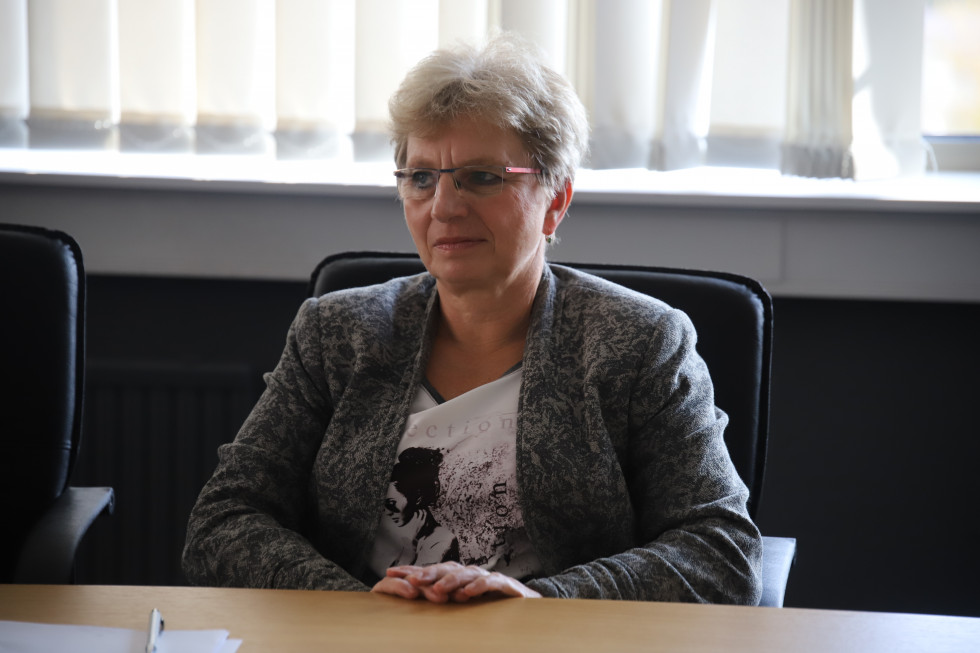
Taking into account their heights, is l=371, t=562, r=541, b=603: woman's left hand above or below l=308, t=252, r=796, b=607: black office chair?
below

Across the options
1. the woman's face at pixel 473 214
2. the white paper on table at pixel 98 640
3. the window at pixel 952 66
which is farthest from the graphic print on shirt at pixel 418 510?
the window at pixel 952 66

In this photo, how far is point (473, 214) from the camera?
1.42 meters

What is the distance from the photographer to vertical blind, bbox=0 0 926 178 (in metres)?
1.95

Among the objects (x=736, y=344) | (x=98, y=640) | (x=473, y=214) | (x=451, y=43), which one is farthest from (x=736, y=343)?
(x=98, y=640)

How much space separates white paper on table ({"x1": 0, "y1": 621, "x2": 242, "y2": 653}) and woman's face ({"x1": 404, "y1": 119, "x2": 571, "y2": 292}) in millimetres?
679

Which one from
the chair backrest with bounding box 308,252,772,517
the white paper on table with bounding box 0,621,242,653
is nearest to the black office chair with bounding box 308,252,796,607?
the chair backrest with bounding box 308,252,772,517

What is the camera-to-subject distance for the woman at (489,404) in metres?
1.31

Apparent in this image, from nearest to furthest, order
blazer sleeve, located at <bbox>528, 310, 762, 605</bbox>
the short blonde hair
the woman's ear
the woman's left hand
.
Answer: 1. the woman's left hand
2. blazer sleeve, located at <bbox>528, 310, 762, 605</bbox>
3. the short blonde hair
4. the woman's ear

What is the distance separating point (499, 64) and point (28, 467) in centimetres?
94

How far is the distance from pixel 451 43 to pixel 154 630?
1.40m

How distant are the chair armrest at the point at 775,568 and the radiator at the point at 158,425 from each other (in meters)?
1.25

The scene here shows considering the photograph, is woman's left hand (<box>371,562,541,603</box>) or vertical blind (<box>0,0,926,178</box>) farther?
vertical blind (<box>0,0,926,178</box>)

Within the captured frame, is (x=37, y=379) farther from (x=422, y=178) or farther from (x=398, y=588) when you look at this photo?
(x=398, y=588)

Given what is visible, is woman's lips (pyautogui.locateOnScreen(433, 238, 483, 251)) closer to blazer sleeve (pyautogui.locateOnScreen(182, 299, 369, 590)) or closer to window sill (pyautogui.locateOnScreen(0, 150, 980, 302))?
blazer sleeve (pyautogui.locateOnScreen(182, 299, 369, 590))
